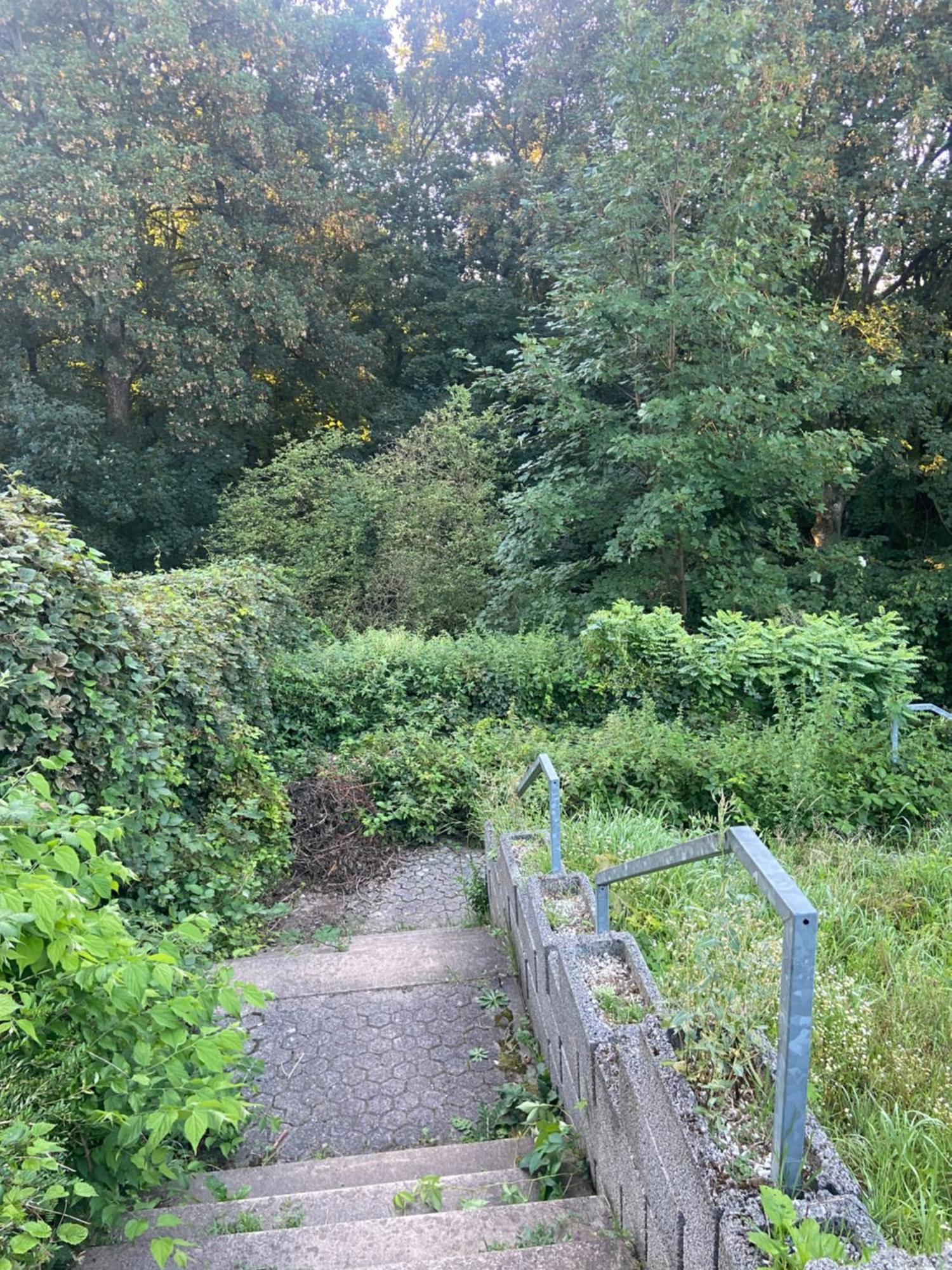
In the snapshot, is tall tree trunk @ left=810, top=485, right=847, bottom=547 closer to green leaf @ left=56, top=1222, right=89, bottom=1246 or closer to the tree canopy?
the tree canopy

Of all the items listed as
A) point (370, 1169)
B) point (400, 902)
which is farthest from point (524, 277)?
point (370, 1169)

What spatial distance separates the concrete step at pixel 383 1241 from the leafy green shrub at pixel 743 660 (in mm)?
4507

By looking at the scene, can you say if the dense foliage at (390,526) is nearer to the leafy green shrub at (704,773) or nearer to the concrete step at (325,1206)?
the leafy green shrub at (704,773)

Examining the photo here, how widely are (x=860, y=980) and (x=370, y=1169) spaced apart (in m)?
1.81

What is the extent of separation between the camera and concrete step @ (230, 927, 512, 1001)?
3.99m

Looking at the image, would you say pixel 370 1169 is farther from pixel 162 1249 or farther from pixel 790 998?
pixel 790 998

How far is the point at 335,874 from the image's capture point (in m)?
5.54

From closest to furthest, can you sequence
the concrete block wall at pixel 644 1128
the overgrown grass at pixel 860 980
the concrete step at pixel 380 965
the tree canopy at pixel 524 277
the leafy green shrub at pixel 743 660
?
the concrete block wall at pixel 644 1128 < the overgrown grass at pixel 860 980 < the concrete step at pixel 380 965 < the leafy green shrub at pixel 743 660 < the tree canopy at pixel 524 277

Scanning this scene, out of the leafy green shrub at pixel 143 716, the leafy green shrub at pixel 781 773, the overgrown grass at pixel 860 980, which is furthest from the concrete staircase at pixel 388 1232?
the leafy green shrub at pixel 781 773

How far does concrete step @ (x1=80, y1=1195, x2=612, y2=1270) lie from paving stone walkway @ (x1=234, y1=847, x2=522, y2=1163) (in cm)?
93

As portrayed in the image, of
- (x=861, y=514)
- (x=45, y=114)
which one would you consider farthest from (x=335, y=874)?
(x=45, y=114)

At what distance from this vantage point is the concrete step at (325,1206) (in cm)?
223

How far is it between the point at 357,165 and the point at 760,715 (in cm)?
1548

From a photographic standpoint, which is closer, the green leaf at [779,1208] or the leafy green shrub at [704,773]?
the green leaf at [779,1208]
